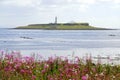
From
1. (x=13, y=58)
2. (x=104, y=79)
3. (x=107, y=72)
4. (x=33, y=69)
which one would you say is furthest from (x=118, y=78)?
(x=13, y=58)

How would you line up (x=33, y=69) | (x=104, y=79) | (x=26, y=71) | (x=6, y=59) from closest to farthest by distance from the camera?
(x=104, y=79) → (x=26, y=71) → (x=33, y=69) → (x=6, y=59)

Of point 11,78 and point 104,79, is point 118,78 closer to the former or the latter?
point 104,79

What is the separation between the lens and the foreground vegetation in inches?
489

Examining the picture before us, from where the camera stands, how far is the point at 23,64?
14812 mm

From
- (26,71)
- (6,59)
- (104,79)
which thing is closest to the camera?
(104,79)

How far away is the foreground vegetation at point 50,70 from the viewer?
40.8 ft

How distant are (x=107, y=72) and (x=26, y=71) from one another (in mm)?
3385

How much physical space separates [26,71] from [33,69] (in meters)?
1.23

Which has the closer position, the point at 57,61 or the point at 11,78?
the point at 11,78

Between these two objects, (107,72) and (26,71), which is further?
(107,72)

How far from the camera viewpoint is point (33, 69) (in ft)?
47.1

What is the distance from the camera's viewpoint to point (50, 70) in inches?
569

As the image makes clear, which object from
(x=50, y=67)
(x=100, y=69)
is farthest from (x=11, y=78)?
(x=100, y=69)

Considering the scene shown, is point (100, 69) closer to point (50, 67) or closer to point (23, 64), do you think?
point (50, 67)
